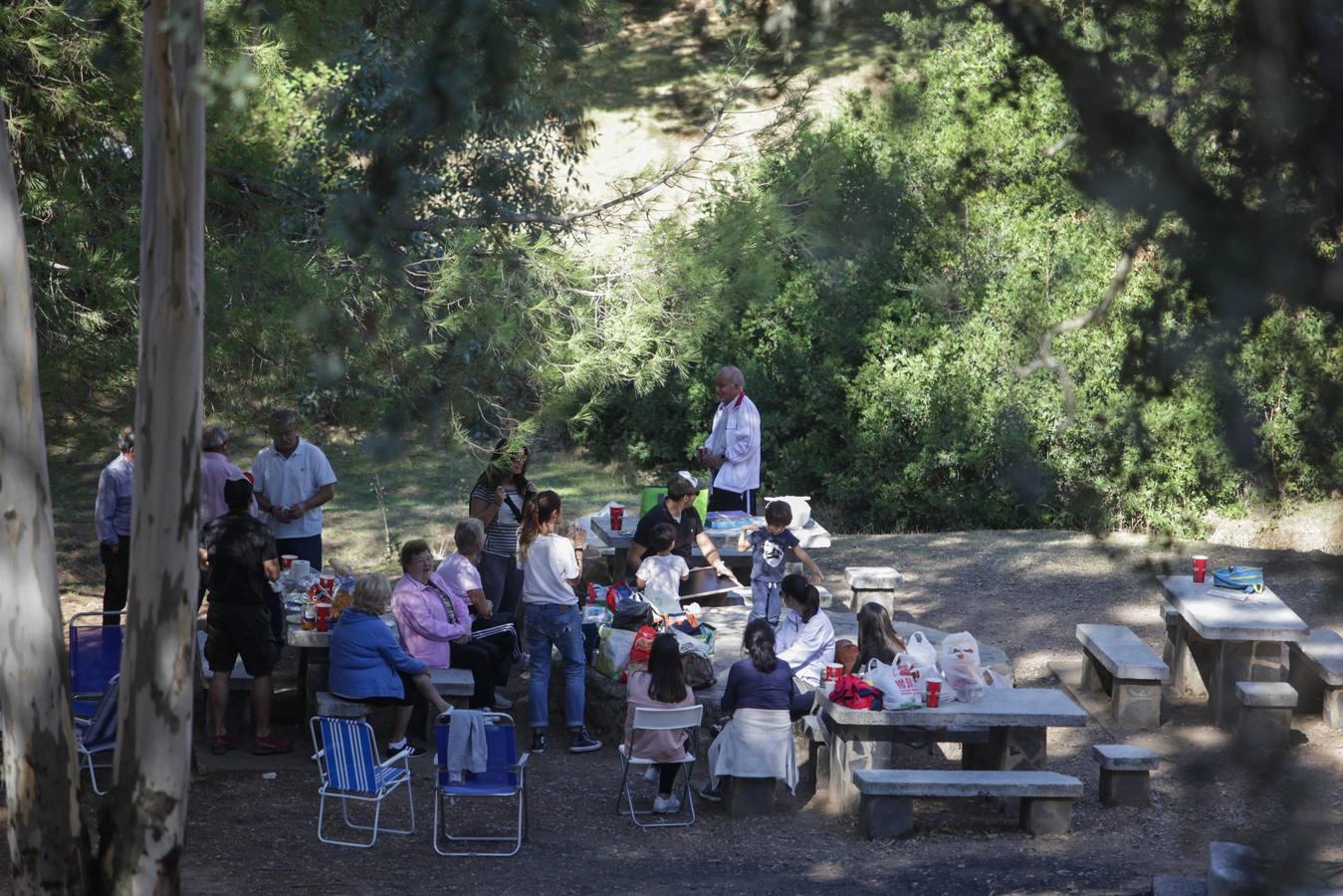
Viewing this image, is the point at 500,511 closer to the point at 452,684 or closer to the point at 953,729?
the point at 452,684

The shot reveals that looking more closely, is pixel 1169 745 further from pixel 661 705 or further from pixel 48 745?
pixel 48 745

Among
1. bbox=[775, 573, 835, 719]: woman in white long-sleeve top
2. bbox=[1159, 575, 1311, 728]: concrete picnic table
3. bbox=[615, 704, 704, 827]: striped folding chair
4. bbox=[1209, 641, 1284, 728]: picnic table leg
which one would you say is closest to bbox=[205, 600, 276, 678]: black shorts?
bbox=[615, 704, 704, 827]: striped folding chair

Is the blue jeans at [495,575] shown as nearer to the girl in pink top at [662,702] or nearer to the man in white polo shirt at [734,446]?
the girl in pink top at [662,702]

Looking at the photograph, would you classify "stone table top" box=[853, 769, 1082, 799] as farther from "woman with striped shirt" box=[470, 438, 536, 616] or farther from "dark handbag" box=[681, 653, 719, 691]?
"woman with striped shirt" box=[470, 438, 536, 616]

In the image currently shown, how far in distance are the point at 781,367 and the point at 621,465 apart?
104 inches

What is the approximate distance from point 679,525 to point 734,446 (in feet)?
4.47

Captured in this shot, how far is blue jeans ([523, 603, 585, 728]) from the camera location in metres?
8.02

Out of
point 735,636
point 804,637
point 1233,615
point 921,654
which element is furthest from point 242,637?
point 1233,615

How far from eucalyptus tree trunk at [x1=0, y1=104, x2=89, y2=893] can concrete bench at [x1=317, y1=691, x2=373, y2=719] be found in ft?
7.03

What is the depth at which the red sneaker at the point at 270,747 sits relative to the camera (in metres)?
8.01

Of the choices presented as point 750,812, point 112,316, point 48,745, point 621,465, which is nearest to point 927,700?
point 750,812

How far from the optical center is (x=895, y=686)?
7.23 m

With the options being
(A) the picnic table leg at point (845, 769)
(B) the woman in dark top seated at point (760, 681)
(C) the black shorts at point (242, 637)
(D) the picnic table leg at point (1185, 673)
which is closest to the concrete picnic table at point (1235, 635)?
(D) the picnic table leg at point (1185, 673)

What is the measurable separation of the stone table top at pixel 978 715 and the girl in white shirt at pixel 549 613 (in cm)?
150
